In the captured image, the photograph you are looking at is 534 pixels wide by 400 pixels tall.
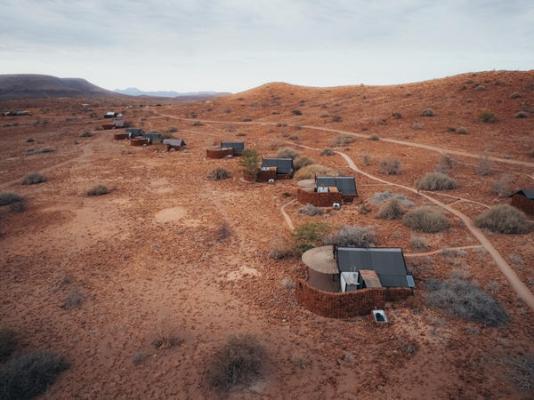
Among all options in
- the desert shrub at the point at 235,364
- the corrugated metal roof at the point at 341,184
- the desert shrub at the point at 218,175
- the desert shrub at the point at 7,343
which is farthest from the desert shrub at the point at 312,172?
the desert shrub at the point at 7,343

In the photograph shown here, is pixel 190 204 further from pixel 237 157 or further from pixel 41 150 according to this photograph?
pixel 41 150

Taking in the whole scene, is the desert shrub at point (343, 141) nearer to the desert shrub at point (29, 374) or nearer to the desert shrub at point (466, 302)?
the desert shrub at point (466, 302)

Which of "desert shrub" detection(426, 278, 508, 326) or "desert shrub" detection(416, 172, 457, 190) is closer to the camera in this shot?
"desert shrub" detection(426, 278, 508, 326)

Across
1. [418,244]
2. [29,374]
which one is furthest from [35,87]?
[418,244]

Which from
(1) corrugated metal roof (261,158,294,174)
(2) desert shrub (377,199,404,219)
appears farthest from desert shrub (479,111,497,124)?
(2) desert shrub (377,199,404,219)

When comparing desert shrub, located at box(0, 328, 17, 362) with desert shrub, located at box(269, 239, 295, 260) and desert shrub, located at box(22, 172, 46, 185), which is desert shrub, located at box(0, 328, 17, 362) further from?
desert shrub, located at box(22, 172, 46, 185)

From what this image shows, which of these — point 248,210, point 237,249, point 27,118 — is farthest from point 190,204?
point 27,118

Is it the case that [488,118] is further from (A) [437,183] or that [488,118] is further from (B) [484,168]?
(A) [437,183]
